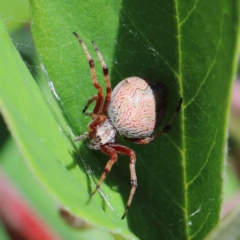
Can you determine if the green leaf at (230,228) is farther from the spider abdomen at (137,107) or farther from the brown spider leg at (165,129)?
the spider abdomen at (137,107)

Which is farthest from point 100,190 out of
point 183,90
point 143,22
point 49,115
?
point 143,22

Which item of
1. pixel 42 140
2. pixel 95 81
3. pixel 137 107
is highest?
pixel 42 140

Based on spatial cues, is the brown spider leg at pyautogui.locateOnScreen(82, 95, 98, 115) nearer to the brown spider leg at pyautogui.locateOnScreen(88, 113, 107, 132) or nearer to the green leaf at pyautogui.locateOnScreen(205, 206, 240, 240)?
the brown spider leg at pyautogui.locateOnScreen(88, 113, 107, 132)

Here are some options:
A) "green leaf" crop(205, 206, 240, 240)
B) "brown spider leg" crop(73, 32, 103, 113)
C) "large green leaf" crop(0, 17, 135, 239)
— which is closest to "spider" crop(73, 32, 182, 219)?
"brown spider leg" crop(73, 32, 103, 113)

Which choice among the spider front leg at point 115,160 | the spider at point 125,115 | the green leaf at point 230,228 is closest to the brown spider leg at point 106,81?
the spider at point 125,115

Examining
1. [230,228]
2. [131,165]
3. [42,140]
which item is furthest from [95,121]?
[230,228]

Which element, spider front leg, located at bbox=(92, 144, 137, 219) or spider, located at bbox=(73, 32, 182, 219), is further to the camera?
spider, located at bbox=(73, 32, 182, 219)

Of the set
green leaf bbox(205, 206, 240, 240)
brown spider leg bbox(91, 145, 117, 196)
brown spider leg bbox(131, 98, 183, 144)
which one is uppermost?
green leaf bbox(205, 206, 240, 240)

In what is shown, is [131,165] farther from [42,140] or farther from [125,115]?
[42,140]
